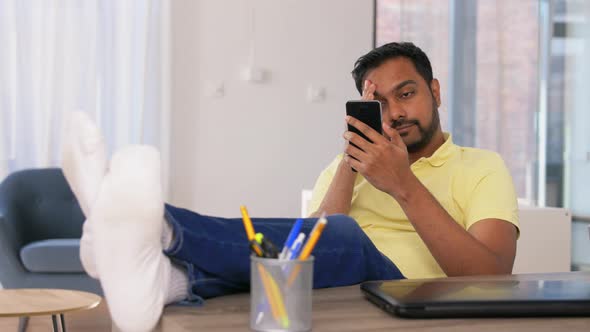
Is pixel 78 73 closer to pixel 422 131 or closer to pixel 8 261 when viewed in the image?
pixel 8 261

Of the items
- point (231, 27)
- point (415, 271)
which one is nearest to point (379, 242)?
point (415, 271)

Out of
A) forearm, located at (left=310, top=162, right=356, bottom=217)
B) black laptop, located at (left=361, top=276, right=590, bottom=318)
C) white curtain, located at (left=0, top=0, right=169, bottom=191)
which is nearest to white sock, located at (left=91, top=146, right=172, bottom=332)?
black laptop, located at (left=361, top=276, right=590, bottom=318)

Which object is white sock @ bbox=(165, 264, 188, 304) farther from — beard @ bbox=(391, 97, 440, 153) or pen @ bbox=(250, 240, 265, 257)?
beard @ bbox=(391, 97, 440, 153)

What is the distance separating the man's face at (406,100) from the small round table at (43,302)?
122cm

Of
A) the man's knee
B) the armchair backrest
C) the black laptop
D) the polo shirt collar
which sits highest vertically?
the polo shirt collar

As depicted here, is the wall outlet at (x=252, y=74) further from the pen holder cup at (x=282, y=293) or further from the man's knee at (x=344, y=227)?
the pen holder cup at (x=282, y=293)

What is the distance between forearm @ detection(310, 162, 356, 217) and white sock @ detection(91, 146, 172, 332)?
2.94 ft

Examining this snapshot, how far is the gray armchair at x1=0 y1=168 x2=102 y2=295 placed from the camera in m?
3.46

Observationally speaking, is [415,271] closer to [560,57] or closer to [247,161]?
[247,161]

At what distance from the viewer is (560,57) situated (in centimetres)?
482

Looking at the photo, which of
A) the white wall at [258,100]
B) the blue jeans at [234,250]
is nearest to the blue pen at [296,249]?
the blue jeans at [234,250]

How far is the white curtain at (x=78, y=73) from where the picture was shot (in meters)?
4.16

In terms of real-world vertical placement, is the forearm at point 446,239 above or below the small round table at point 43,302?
above

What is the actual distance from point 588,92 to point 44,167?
120 inches
